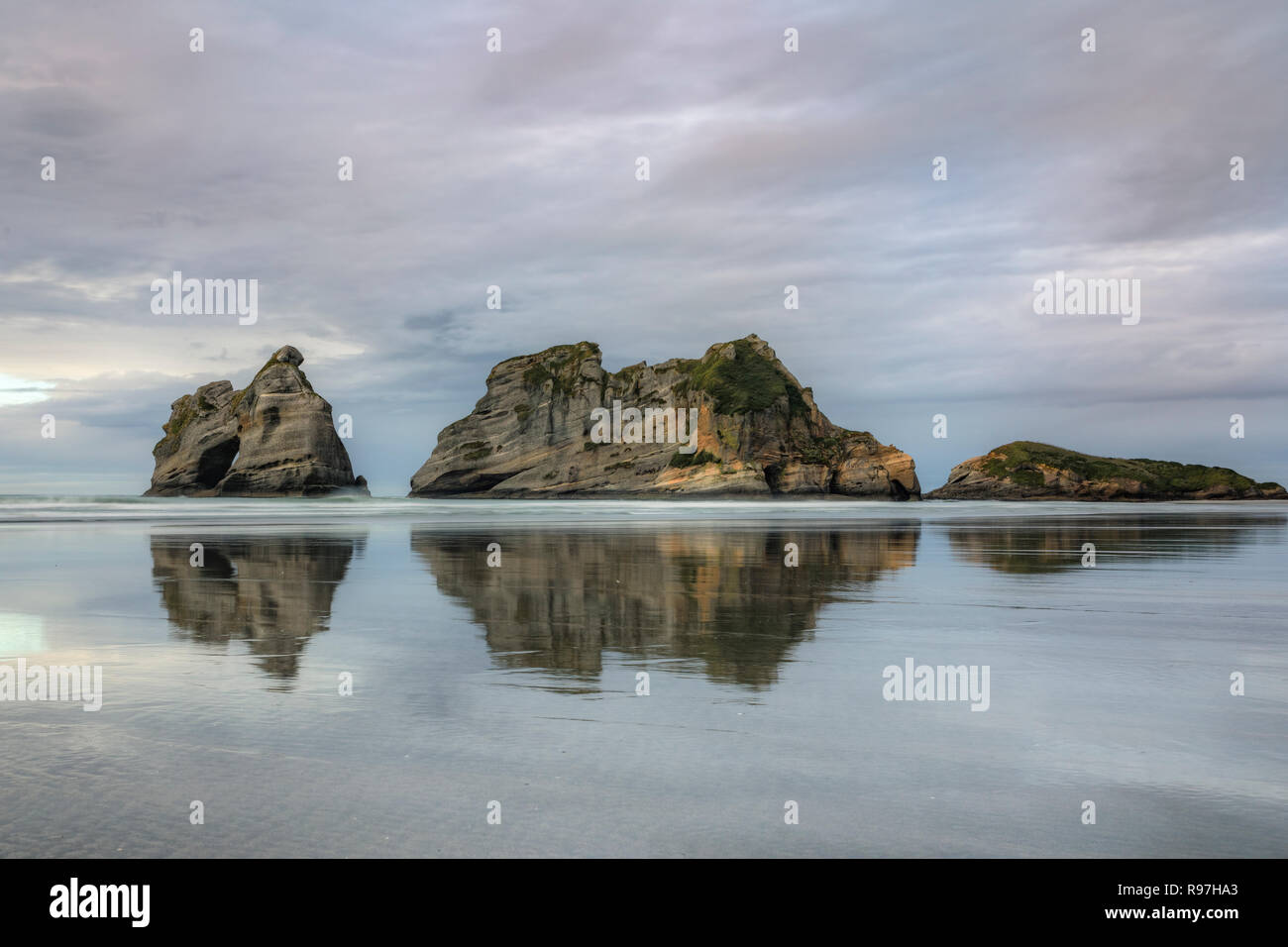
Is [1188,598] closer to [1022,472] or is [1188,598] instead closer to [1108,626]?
[1108,626]

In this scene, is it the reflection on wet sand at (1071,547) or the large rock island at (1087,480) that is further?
the large rock island at (1087,480)

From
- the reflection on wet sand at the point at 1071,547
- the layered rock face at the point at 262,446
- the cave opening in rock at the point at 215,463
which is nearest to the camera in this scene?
the reflection on wet sand at the point at 1071,547

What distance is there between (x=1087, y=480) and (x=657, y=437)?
87.3 metres

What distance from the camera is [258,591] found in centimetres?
1293

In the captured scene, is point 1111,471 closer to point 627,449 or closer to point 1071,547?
point 627,449

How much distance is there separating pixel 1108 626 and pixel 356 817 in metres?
9.05

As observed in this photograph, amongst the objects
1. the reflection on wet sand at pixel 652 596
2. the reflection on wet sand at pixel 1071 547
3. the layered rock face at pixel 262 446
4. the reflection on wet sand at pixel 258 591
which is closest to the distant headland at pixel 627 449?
the layered rock face at pixel 262 446

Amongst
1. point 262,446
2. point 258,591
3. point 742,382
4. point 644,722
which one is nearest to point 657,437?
point 742,382

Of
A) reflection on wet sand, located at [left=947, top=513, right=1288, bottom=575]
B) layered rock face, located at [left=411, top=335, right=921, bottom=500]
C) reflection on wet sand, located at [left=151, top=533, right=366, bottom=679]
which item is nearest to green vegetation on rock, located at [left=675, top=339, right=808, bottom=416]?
layered rock face, located at [left=411, top=335, right=921, bottom=500]

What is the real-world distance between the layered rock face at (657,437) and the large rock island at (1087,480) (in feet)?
114

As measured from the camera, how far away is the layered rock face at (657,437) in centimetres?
14825

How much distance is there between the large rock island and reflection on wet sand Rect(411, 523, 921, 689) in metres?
158

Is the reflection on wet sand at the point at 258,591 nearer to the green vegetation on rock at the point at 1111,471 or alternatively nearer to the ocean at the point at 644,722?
the ocean at the point at 644,722
